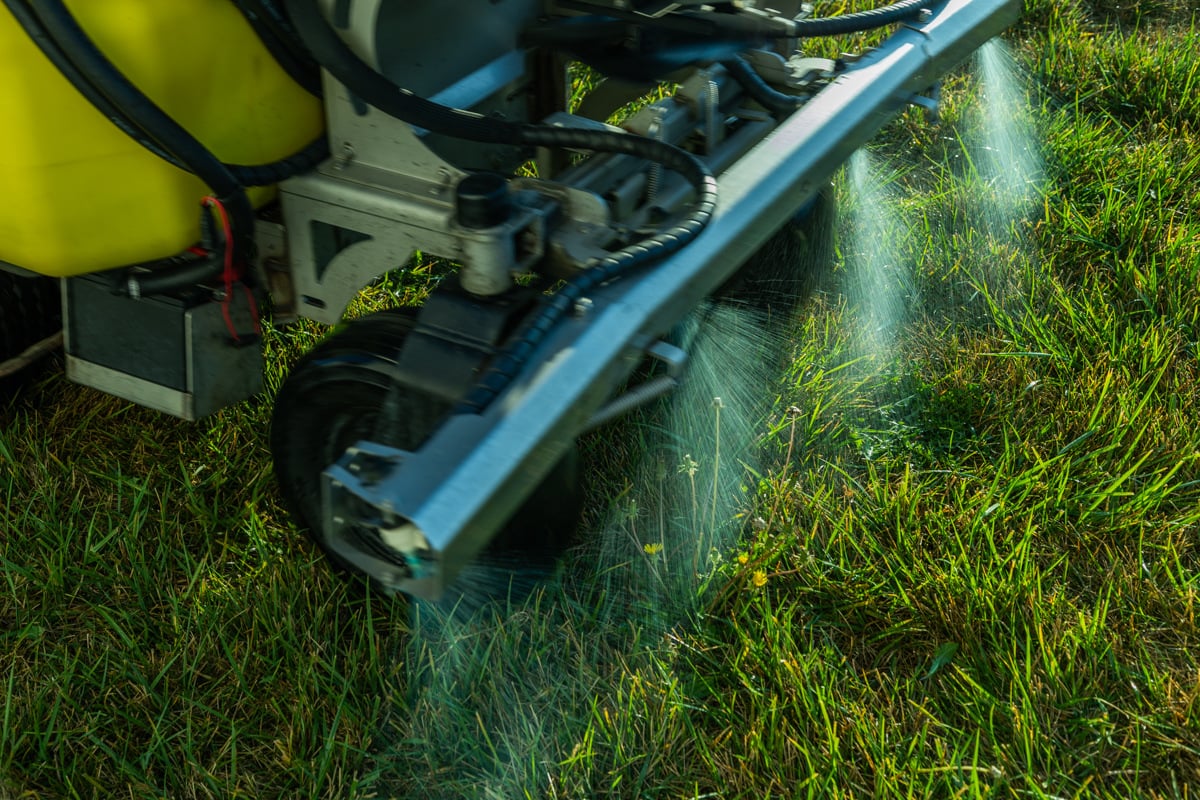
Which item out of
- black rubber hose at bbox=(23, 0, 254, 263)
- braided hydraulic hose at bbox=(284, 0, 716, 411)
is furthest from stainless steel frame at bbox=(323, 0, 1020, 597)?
black rubber hose at bbox=(23, 0, 254, 263)

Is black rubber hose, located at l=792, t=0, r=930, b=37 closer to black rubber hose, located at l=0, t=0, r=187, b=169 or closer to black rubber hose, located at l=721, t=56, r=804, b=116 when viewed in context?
black rubber hose, located at l=721, t=56, r=804, b=116

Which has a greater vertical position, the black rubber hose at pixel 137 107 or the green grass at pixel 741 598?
the black rubber hose at pixel 137 107

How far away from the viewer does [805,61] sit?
2547 millimetres

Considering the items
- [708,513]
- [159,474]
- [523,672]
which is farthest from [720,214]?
[159,474]

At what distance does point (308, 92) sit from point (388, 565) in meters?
0.85

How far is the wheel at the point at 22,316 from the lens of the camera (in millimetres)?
2389

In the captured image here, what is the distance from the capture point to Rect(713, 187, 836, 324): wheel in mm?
2795

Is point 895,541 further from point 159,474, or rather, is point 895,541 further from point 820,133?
point 159,474

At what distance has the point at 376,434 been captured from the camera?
5.92 ft

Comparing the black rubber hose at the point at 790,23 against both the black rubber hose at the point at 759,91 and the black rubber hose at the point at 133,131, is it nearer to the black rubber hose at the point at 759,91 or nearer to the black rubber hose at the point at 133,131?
the black rubber hose at the point at 759,91

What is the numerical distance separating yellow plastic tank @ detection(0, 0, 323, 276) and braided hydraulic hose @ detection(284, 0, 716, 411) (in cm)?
14

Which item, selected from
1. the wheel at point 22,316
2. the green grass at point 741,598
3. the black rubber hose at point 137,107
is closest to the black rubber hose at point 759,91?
the green grass at point 741,598

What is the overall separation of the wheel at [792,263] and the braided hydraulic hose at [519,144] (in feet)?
2.86

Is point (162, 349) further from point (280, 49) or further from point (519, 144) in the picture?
point (519, 144)
